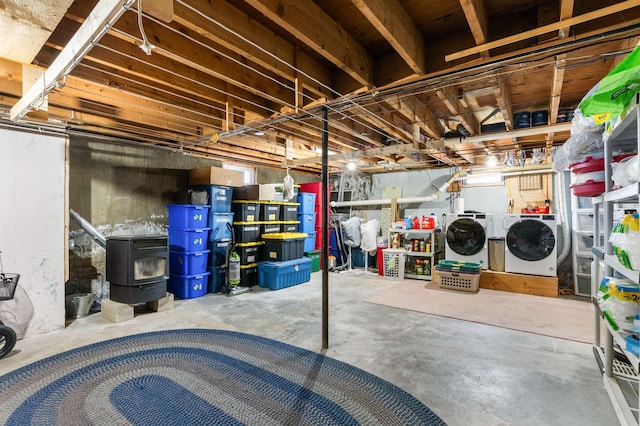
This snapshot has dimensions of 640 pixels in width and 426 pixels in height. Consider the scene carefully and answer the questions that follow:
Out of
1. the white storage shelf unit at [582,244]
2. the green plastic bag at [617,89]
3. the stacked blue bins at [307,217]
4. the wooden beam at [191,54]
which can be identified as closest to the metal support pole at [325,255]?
the wooden beam at [191,54]

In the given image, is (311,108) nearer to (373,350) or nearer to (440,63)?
(440,63)

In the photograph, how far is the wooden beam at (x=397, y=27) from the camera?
1686 millimetres

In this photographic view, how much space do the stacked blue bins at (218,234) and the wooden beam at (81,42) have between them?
2.63 metres

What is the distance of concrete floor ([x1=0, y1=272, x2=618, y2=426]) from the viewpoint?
196cm

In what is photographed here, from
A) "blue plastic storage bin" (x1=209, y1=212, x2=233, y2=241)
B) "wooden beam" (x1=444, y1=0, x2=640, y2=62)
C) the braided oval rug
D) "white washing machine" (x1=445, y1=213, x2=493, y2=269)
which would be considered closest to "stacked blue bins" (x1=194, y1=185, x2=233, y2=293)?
"blue plastic storage bin" (x1=209, y1=212, x2=233, y2=241)

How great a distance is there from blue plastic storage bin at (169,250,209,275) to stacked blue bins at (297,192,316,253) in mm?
2118

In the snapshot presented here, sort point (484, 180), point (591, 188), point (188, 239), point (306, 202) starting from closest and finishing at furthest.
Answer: point (591, 188) < point (188, 239) < point (484, 180) < point (306, 202)

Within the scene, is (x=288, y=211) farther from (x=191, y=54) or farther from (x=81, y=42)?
(x=81, y=42)

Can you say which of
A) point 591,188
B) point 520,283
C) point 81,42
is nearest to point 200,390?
point 81,42

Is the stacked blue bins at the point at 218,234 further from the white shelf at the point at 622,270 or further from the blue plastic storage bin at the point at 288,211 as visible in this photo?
the white shelf at the point at 622,270

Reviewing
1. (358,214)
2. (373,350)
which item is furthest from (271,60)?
(358,214)

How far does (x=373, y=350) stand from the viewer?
2748 mm

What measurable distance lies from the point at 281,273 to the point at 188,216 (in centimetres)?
170

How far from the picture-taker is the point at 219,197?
4.84 metres
